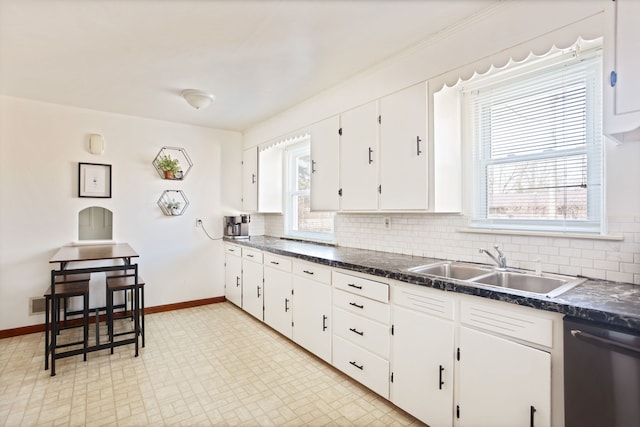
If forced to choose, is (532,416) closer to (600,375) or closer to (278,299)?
(600,375)

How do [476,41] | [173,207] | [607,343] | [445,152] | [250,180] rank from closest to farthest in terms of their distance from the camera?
[607,343] < [476,41] < [445,152] < [173,207] < [250,180]

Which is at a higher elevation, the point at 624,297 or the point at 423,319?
the point at 624,297

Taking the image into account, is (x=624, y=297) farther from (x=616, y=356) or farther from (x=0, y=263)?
(x=0, y=263)

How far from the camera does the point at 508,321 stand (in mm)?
1530

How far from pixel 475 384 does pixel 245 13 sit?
2.42 m

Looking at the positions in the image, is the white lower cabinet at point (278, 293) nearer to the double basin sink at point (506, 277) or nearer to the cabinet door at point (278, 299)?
the cabinet door at point (278, 299)

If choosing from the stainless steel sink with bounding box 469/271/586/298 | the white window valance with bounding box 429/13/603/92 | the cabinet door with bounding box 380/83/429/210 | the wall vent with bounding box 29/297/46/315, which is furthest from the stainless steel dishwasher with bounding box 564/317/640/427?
the wall vent with bounding box 29/297/46/315

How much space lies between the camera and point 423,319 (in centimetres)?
190

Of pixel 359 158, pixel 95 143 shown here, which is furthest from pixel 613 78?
pixel 95 143

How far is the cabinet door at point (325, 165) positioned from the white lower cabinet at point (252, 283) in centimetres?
102

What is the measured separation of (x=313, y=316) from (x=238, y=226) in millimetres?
2086

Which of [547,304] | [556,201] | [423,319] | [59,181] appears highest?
[59,181]

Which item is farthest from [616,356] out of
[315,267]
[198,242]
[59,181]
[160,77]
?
[59,181]

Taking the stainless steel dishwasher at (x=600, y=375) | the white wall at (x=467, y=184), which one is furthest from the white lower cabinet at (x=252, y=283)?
the stainless steel dishwasher at (x=600, y=375)
